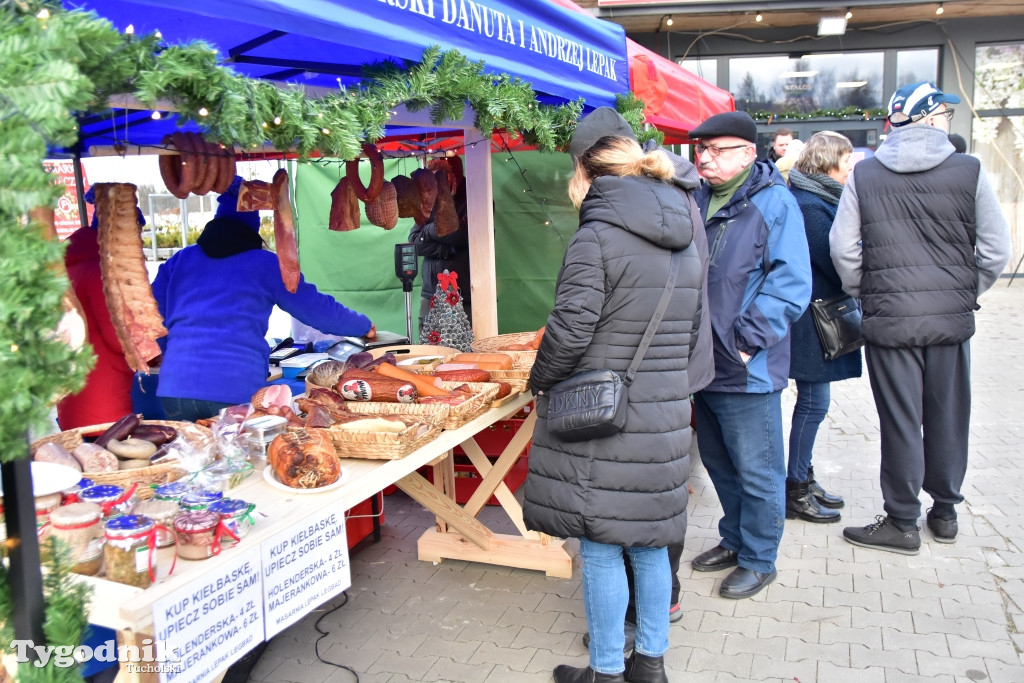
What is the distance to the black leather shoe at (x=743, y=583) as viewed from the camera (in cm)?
364

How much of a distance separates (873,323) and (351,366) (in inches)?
97.8

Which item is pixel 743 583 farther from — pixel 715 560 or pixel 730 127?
pixel 730 127

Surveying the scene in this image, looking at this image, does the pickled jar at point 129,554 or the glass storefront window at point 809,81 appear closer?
the pickled jar at point 129,554

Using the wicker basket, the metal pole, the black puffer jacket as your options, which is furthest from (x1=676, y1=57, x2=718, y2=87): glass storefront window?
the metal pole

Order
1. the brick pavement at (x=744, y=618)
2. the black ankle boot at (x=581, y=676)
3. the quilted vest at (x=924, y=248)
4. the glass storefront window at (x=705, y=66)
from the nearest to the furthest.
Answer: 1. the black ankle boot at (x=581, y=676)
2. the brick pavement at (x=744, y=618)
3. the quilted vest at (x=924, y=248)
4. the glass storefront window at (x=705, y=66)

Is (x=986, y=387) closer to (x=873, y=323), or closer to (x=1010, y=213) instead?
(x=873, y=323)

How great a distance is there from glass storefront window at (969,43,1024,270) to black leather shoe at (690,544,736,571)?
10.6 meters

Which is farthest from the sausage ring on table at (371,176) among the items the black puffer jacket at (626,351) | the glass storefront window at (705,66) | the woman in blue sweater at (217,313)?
the glass storefront window at (705,66)

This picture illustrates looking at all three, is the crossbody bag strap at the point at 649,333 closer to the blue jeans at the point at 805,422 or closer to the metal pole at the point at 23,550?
the metal pole at the point at 23,550

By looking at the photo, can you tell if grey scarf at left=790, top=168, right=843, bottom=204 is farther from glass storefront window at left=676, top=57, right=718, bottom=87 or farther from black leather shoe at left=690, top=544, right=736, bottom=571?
glass storefront window at left=676, top=57, right=718, bottom=87

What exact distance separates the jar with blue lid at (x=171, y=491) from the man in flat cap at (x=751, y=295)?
6.98 ft

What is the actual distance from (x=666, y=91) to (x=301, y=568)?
391 centimetres

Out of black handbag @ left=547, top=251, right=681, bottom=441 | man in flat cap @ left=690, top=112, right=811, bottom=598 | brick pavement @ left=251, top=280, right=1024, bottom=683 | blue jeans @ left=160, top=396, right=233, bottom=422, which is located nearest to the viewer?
black handbag @ left=547, top=251, right=681, bottom=441

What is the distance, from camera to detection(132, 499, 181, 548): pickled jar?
1.98 m
